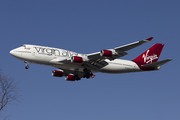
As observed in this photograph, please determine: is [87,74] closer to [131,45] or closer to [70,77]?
[70,77]

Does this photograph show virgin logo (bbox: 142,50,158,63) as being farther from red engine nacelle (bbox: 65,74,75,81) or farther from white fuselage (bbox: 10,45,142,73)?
red engine nacelle (bbox: 65,74,75,81)

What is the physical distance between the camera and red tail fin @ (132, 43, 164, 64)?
52219 mm

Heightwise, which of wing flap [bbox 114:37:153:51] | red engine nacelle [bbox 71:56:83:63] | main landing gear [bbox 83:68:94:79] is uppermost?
wing flap [bbox 114:37:153:51]

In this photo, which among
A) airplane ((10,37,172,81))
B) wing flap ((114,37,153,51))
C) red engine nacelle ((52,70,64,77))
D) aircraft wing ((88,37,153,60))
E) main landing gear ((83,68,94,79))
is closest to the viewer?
wing flap ((114,37,153,51))

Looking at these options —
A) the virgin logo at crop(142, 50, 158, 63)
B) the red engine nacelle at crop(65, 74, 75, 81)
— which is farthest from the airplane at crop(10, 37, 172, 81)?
the red engine nacelle at crop(65, 74, 75, 81)

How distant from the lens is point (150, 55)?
5297 centimetres

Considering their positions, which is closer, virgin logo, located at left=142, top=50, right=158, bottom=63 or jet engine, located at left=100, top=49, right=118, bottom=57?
jet engine, located at left=100, top=49, right=118, bottom=57

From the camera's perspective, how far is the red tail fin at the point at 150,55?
5222 cm

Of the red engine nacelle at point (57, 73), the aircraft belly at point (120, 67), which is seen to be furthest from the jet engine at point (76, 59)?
the red engine nacelle at point (57, 73)

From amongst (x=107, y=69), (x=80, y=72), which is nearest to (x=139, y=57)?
(x=107, y=69)

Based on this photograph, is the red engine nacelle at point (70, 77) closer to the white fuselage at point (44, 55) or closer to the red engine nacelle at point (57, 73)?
the red engine nacelle at point (57, 73)

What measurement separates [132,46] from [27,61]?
17.6 m

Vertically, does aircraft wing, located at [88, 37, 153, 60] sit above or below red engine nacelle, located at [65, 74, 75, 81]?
above

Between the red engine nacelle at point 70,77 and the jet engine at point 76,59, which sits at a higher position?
the jet engine at point 76,59
